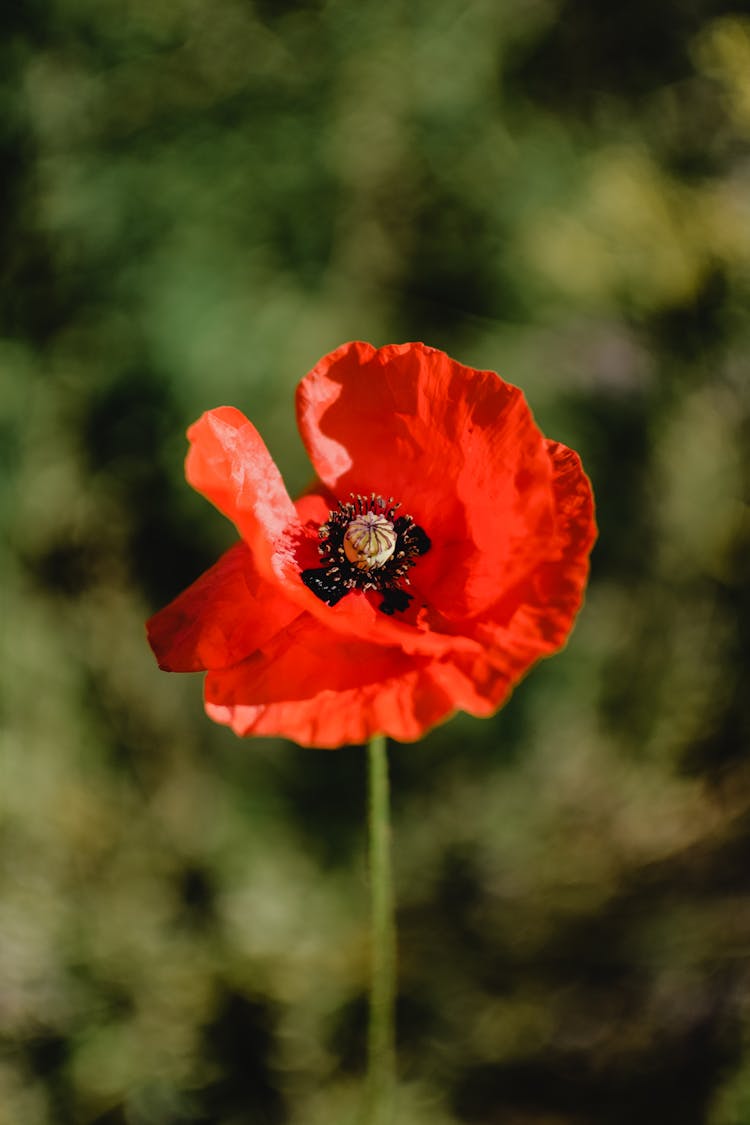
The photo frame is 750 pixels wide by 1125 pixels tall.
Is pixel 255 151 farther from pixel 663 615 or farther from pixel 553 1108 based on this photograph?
pixel 553 1108

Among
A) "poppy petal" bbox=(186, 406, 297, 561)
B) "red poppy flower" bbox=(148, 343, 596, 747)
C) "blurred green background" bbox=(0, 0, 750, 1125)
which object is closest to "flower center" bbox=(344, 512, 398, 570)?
"red poppy flower" bbox=(148, 343, 596, 747)

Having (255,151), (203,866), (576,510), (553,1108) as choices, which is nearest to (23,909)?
(203,866)

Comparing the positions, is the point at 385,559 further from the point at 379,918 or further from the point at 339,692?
the point at 379,918

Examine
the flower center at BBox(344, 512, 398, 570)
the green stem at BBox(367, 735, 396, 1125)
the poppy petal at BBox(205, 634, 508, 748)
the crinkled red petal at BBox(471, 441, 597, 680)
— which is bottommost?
the green stem at BBox(367, 735, 396, 1125)

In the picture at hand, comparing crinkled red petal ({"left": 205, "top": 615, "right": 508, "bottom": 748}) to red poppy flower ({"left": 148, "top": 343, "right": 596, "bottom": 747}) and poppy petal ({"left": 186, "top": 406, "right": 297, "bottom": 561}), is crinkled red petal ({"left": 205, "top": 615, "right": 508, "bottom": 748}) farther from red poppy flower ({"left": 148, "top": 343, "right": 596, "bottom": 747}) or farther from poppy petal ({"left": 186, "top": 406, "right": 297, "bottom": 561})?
poppy petal ({"left": 186, "top": 406, "right": 297, "bottom": 561})

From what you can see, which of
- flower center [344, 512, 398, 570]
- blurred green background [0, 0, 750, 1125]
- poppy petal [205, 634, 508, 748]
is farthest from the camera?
blurred green background [0, 0, 750, 1125]

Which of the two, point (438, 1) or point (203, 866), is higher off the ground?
point (438, 1)
